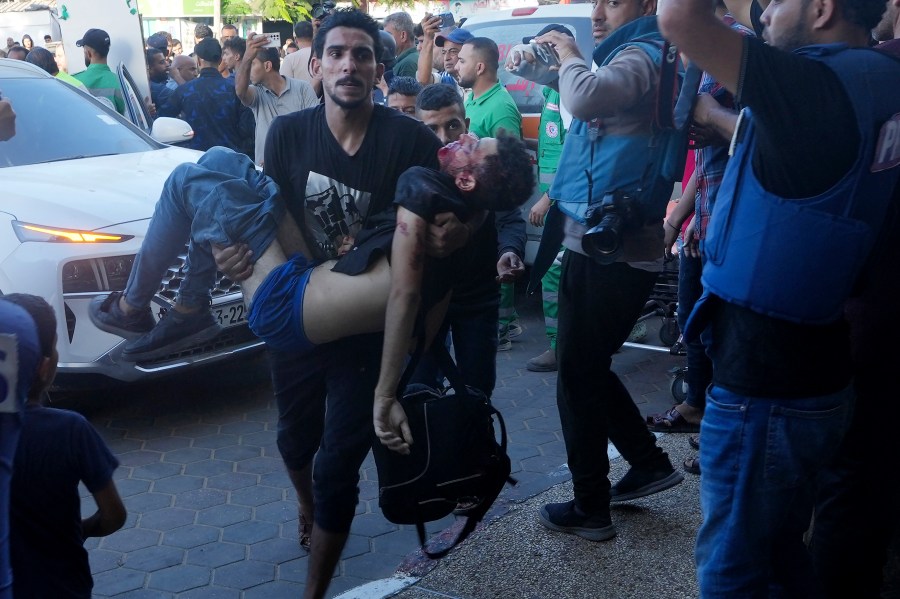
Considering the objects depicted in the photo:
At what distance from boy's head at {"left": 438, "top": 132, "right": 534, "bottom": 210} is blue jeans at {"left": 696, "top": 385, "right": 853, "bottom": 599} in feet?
3.01

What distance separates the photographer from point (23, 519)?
A: 7.43 ft

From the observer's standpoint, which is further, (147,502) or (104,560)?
(147,502)

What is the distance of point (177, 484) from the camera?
4680mm

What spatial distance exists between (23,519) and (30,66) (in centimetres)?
514

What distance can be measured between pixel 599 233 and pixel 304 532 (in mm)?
1707

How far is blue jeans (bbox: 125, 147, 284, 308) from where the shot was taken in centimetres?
324

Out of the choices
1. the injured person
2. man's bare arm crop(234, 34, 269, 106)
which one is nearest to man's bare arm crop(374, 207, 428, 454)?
the injured person

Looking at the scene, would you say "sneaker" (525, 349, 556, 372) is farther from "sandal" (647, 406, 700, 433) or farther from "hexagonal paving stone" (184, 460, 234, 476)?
"hexagonal paving stone" (184, 460, 234, 476)

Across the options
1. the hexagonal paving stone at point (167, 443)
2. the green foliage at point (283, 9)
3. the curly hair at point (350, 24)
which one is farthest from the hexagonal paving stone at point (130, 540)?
the green foliage at point (283, 9)

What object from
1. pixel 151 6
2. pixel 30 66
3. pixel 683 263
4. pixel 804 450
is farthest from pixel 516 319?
pixel 151 6

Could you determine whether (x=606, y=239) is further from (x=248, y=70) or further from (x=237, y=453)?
(x=248, y=70)

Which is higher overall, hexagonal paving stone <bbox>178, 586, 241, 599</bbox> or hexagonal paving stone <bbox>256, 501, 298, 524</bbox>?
hexagonal paving stone <bbox>178, 586, 241, 599</bbox>

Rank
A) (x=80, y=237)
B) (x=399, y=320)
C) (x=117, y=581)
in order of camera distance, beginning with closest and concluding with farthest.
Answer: (x=399, y=320) → (x=117, y=581) → (x=80, y=237)

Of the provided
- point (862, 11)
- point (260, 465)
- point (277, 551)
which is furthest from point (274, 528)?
point (862, 11)
